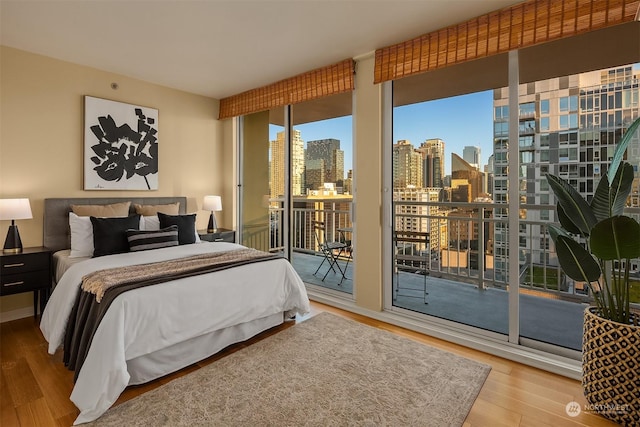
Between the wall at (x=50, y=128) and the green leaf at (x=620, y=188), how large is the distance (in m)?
4.49

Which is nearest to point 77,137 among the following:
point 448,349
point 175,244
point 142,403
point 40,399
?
point 175,244

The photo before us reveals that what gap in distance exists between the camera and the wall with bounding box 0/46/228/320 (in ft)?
10.3

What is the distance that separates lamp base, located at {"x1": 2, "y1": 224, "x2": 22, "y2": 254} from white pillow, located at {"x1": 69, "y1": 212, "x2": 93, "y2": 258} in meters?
0.43

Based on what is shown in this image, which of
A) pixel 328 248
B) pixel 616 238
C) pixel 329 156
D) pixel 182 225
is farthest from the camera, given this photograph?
pixel 329 156

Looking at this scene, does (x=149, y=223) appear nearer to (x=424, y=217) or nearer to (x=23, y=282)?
(x=23, y=282)

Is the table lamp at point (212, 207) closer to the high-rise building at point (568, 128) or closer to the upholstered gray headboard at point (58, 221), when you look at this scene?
the upholstered gray headboard at point (58, 221)

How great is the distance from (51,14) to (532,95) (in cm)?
434

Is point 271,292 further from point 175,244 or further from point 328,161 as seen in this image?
point 328,161

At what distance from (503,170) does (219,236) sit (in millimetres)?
3417

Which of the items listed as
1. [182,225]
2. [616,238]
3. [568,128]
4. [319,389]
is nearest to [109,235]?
[182,225]

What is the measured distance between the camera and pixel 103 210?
3473mm

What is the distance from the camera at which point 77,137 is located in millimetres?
3588

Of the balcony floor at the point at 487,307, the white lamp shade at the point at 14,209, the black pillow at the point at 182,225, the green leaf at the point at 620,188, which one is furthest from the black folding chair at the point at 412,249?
the white lamp shade at the point at 14,209

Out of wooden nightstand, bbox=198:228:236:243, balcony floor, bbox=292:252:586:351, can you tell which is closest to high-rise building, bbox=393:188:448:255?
balcony floor, bbox=292:252:586:351
